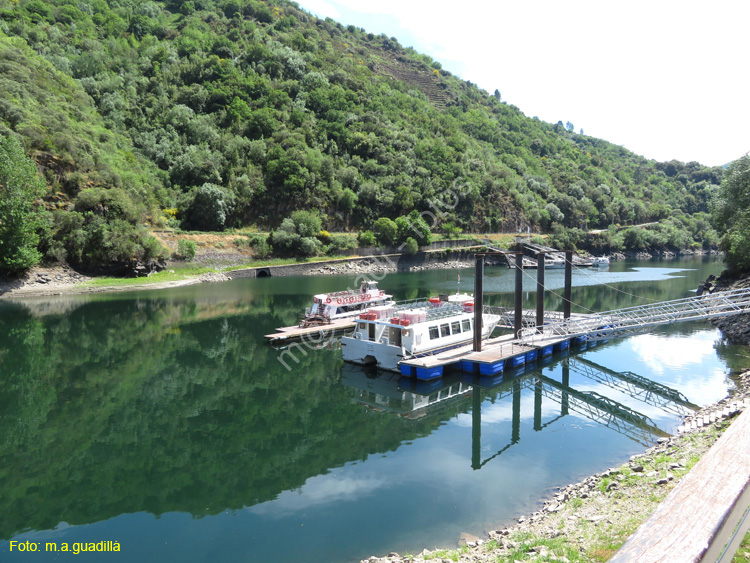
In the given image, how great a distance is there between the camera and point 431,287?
70.1m

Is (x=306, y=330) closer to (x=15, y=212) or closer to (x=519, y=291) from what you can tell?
(x=519, y=291)

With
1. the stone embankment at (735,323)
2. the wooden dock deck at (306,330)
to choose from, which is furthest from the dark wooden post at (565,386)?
the wooden dock deck at (306,330)

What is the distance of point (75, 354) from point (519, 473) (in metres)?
32.5

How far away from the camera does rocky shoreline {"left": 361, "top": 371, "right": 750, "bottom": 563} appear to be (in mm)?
11648

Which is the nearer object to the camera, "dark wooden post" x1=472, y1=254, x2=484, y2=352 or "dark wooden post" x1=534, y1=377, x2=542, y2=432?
"dark wooden post" x1=534, y1=377, x2=542, y2=432

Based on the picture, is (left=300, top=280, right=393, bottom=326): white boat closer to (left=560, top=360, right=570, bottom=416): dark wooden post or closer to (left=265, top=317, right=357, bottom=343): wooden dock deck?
(left=265, top=317, right=357, bottom=343): wooden dock deck

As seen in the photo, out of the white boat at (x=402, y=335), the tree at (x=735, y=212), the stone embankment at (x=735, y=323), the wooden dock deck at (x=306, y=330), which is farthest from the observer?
the tree at (x=735, y=212)

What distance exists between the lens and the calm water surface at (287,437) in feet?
48.7

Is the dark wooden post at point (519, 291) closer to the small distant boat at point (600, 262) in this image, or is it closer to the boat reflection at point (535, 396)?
the boat reflection at point (535, 396)

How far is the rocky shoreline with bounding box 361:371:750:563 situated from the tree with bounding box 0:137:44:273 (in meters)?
64.0

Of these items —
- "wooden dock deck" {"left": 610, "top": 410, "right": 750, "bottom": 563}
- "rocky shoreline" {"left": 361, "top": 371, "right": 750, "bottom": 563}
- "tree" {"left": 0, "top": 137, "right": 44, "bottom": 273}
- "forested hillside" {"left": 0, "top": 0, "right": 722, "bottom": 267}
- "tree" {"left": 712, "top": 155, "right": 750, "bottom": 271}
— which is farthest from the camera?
"forested hillside" {"left": 0, "top": 0, "right": 722, "bottom": 267}

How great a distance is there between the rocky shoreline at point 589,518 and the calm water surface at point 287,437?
3.23ft

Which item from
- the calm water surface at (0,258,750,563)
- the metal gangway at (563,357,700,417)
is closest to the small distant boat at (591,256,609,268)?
the calm water surface at (0,258,750,563)

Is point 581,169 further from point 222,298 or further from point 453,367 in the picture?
point 453,367
